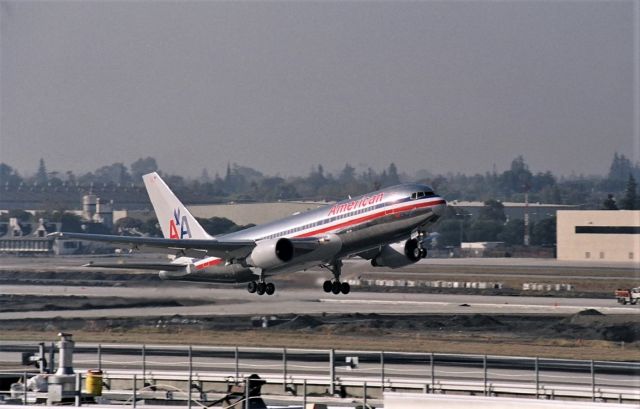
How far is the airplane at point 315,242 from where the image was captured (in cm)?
6331

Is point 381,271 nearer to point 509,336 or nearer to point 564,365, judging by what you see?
point 509,336

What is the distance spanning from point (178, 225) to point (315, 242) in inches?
767

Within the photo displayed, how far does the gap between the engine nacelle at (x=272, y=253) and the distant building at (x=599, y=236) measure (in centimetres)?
6720

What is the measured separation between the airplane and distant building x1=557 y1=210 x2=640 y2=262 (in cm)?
5731

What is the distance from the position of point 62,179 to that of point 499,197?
67.5 meters

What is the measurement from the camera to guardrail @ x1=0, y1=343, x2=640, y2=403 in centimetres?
4700

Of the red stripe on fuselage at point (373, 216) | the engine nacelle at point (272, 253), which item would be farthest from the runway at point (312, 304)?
the red stripe on fuselage at point (373, 216)

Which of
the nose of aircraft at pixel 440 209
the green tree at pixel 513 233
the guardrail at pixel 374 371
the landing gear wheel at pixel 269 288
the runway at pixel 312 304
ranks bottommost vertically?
the guardrail at pixel 374 371

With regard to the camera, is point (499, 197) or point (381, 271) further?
point (499, 197)

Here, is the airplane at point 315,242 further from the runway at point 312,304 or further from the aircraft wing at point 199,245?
the runway at point 312,304

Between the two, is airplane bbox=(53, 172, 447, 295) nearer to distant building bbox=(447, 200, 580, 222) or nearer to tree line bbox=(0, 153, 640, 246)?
tree line bbox=(0, 153, 640, 246)

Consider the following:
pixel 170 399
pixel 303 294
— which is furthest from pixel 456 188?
pixel 170 399

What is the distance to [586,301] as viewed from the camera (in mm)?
91875

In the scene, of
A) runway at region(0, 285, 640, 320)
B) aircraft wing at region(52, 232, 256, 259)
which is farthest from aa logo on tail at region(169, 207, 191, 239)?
aircraft wing at region(52, 232, 256, 259)
